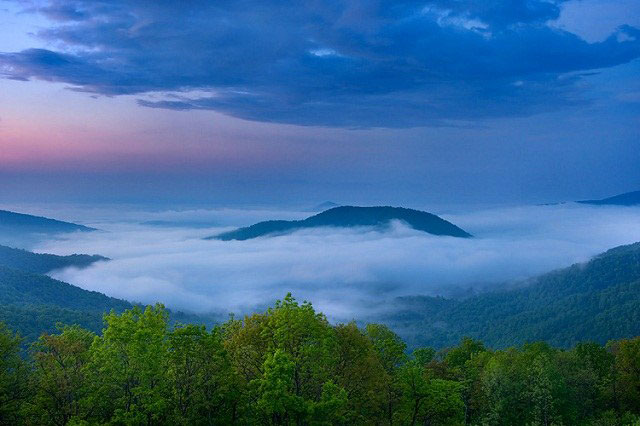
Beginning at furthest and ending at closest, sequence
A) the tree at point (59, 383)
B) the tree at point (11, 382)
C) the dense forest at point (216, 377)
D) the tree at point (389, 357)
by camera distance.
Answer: the tree at point (389, 357), the tree at point (11, 382), the tree at point (59, 383), the dense forest at point (216, 377)

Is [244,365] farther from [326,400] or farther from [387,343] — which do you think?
[387,343]

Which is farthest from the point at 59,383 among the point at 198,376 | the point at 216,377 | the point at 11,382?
the point at 216,377

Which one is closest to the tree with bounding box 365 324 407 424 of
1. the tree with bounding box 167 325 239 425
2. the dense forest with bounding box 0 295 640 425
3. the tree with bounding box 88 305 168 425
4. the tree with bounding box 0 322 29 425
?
the dense forest with bounding box 0 295 640 425

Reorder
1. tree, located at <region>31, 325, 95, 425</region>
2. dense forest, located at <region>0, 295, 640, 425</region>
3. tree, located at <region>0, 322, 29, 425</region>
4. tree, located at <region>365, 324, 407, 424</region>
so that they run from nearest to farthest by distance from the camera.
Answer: dense forest, located at <region>0, 295, 640, 425</region> < tree, located at <region>31, 325, 95, 425</region> < tree, located at <region>0, 322, 29, 425</region> < tree, located at <region>365, 324, 407, 424</region>

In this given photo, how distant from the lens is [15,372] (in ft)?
118

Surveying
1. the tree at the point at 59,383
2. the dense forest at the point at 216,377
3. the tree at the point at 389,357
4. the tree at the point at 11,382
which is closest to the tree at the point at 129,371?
the dense forest at the point at 216,377

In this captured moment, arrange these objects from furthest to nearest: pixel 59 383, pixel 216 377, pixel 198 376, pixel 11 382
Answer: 1. pixel 11 382
2. pixel 198 376
3. pixel 216 377
4. pixel 59 383

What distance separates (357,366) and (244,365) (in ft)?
25.9

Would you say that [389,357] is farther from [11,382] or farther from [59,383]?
[11,382]

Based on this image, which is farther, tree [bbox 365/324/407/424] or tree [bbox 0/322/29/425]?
tree [bbox 365/324/407/424]

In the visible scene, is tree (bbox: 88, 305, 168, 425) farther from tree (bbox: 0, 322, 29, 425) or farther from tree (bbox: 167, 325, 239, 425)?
tree (bbox: 0, 322, 29, 425)

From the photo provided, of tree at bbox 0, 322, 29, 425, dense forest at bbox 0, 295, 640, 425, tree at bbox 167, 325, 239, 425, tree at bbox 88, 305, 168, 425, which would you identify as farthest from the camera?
tree at bbox 0, 322, 29, 425

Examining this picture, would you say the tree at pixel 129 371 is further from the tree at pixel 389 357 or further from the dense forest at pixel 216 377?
the tree at pixel 389 357

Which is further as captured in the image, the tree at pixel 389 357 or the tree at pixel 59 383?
the tree at pixel 389 357
